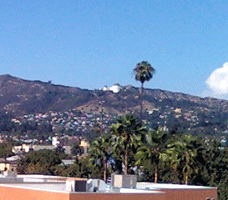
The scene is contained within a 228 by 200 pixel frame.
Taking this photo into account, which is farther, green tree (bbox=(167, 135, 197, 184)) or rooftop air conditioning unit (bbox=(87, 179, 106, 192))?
green tree (bbox=(167, 135, 197, 184))

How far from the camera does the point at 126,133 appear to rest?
58.4 m

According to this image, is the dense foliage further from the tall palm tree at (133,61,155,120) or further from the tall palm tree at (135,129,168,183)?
the tall palm tree at (133,61,155,120)

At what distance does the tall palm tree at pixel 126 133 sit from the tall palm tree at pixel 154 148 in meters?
2.65

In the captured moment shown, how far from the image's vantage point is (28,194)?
28422 millimetres

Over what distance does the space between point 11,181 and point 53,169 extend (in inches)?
2199

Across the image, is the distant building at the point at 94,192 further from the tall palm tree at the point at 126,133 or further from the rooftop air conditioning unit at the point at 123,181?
the tall palm tree at the point at 126,133

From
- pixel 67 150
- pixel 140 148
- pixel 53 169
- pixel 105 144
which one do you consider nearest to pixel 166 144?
pixel 140 148

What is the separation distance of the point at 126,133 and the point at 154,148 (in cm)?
408

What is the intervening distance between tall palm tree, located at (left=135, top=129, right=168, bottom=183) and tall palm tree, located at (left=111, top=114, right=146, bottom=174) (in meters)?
2.65

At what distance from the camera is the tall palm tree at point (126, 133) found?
5822cm

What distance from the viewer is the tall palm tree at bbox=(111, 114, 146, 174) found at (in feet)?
191

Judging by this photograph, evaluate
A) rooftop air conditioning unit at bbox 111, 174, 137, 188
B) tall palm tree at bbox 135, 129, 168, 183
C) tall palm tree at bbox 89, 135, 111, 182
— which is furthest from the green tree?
rooftop air conditioning unit at bbox 111, 174, 137, 188

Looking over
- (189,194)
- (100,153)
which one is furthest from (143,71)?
(189,194)

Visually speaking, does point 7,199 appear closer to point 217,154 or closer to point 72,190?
point 72,190
